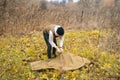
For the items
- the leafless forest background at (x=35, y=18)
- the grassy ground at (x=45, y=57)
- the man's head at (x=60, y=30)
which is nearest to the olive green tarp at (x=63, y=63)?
the grassy ground at (x=45, y=57)

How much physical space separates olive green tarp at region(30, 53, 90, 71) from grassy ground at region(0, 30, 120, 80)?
14 centimetres

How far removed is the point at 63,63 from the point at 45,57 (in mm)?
1023

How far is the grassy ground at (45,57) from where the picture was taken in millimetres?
7193

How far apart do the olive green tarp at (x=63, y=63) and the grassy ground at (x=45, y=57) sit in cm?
14

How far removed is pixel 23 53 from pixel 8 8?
11.8 ft

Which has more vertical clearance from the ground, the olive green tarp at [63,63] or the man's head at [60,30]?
the man's head at [60,30]

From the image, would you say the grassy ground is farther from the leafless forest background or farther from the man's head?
the man's head

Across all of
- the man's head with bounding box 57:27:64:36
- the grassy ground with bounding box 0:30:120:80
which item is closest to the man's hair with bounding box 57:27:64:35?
the man's head with bounding box 57:27:64:36

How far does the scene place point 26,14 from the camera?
1273cm

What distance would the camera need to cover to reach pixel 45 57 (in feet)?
28.2

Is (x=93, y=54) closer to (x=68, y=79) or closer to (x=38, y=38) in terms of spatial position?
(x=68, y=79)

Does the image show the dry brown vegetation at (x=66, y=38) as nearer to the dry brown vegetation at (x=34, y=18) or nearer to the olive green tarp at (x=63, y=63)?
the dry brown vegetation at (x=34, y=18)

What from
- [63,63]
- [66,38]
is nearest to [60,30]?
[63,63]

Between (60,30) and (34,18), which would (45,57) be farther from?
(34,18)
